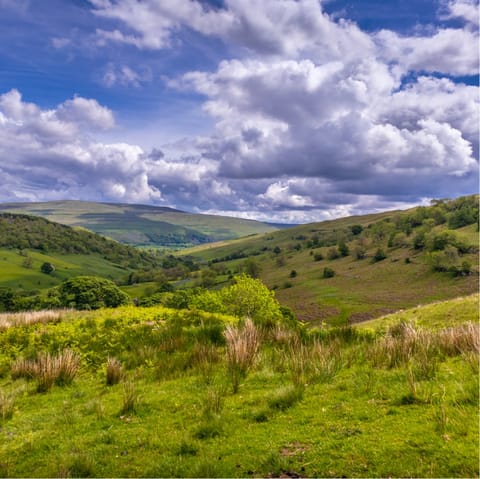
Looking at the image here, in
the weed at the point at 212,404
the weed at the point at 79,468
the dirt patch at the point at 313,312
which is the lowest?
the dirt patch at the point at 313,312

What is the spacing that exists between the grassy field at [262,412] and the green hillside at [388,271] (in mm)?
62085

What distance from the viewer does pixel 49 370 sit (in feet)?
35.1

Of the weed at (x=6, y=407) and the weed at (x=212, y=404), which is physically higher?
the weed at (x=212, y=404)

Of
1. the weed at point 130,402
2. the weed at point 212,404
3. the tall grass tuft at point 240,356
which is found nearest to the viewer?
the weed at point 212,404

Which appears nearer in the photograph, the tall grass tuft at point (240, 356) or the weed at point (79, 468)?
the weed at point (79, 468)

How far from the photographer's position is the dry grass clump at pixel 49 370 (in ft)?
34.8

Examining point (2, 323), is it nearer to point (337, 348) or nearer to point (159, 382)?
point (159, 382)

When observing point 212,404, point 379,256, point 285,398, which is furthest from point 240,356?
point 379,256

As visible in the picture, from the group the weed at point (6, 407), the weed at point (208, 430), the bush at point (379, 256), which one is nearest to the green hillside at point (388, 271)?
the bush at point (379, 256)

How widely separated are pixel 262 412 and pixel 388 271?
458 ft

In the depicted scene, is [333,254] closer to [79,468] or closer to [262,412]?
[262,412]

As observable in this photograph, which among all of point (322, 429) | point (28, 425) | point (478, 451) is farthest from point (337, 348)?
point (28, 425)

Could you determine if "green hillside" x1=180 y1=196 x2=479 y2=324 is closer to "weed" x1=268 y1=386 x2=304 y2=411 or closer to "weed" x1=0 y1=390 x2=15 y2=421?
"weed" x1=268 y1=386 x2=304 y2=411

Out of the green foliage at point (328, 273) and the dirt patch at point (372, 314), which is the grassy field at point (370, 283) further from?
the green foliage at point (328, 273)
